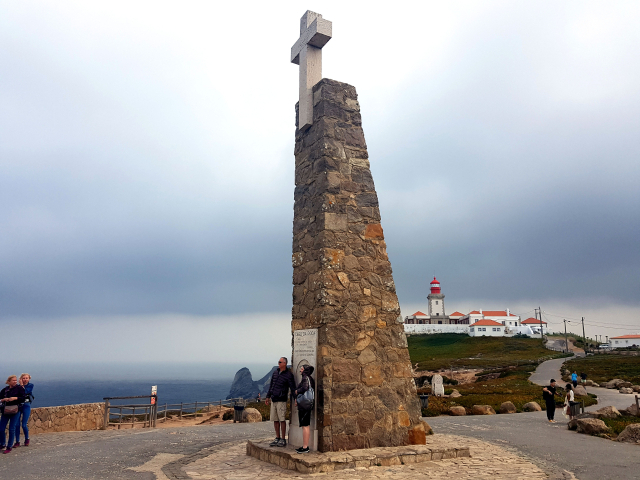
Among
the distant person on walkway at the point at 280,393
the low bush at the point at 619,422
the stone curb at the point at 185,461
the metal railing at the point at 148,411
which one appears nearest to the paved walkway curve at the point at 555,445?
the low bush at the point at 619,422

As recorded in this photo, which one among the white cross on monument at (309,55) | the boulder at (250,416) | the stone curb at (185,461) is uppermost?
the white cross on monument at (309,55)

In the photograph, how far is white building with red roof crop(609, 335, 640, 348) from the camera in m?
83.9

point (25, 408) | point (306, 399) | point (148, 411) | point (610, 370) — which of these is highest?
point (306, 399)

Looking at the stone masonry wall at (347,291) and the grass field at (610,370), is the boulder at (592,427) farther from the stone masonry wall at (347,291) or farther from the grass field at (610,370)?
the grass field at (610,370)

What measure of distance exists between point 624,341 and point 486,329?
27259mm

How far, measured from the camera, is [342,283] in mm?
7539

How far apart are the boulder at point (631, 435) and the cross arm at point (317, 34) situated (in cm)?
996

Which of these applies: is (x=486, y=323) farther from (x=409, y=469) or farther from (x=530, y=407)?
(x=409, y=469)

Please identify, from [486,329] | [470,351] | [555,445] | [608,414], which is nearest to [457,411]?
[608,414]

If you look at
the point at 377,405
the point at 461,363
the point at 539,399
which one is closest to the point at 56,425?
the point at 377,405

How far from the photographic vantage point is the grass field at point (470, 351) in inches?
2046

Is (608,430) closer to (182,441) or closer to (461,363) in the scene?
(182,441)

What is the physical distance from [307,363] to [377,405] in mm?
1305

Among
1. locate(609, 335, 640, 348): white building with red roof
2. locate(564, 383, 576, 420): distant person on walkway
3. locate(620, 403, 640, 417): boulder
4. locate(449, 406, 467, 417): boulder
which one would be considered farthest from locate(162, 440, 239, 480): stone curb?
locate(609, 335, 640, 348): white building with red roof
